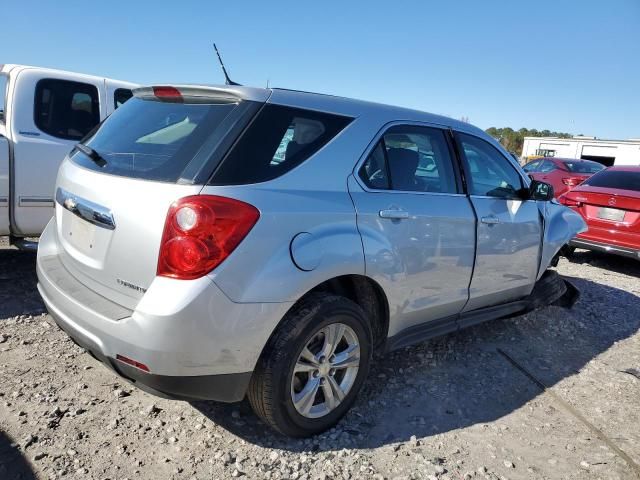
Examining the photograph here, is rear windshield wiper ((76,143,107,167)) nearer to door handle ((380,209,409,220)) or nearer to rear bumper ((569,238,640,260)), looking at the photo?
door handle ((380,209,409,220))

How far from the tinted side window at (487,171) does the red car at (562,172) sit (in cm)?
882

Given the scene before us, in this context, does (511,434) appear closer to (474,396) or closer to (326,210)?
(474,396)

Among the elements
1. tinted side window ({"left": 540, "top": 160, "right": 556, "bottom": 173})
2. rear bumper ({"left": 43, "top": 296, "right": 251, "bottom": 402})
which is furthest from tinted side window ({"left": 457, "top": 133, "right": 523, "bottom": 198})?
tinted side window ({"left": 540, "top": 160, "right": 556, "bottom": 173})

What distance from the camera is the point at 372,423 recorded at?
292 cm

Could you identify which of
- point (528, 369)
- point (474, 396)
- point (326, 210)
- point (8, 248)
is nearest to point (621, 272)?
point (528, 369)

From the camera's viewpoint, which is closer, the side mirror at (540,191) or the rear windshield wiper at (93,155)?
the rear windshield wiper at (93,155)

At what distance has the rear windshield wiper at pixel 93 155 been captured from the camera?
2604 millimetres

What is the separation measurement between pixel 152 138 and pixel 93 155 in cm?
38

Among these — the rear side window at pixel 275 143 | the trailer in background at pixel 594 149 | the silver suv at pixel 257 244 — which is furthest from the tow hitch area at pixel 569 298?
the trailer in background at pixel 594 149

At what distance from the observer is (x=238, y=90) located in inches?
96.3

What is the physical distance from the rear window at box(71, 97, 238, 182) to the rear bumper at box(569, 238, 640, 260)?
20.0ft

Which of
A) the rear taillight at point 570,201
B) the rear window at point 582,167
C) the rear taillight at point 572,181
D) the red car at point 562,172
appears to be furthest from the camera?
the rear window at point 582,167

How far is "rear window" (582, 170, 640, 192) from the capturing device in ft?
23.0

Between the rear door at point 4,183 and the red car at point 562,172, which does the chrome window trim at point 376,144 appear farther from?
the red car at point 562,172
